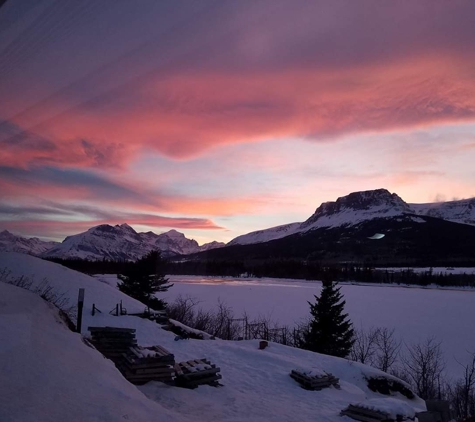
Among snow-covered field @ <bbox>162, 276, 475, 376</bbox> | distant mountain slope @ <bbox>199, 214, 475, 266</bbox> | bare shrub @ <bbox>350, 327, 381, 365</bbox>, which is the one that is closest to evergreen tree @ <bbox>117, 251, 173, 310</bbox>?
bare shrub @ <bbox>350, 327, 381, 365</bbox>

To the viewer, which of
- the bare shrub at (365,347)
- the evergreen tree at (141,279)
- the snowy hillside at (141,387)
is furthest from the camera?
the evergreen tree at (141,279)

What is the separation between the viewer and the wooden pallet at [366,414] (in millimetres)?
7759

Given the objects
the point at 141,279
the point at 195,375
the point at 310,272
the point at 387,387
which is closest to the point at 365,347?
the point at 387,387

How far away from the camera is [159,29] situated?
19.7 feet

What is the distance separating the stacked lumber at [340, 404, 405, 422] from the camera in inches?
306

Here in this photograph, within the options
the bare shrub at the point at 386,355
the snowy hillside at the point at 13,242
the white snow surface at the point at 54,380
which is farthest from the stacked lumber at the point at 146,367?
the bare shrub at the point at 386,355

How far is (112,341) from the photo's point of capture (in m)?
9.79

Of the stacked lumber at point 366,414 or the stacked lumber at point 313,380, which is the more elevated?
the stacked lumber at point 366,414

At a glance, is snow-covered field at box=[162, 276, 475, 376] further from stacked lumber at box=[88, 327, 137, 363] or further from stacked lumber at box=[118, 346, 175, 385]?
stacked lumber at box=[88, 327, 137, 363]

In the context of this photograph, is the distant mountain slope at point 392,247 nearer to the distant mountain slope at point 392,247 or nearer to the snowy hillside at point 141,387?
the distant mountain slope at point 392,247

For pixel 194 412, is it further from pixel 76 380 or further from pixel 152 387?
pixel 76 380

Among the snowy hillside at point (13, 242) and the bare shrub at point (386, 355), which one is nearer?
the snowy hillside at point (13, 242)

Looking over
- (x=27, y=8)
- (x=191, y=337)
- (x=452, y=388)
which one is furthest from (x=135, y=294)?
(x=27, y=8)

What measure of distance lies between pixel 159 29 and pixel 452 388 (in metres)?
20.4
